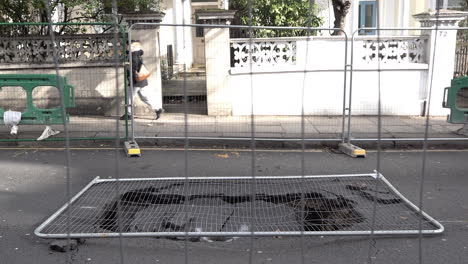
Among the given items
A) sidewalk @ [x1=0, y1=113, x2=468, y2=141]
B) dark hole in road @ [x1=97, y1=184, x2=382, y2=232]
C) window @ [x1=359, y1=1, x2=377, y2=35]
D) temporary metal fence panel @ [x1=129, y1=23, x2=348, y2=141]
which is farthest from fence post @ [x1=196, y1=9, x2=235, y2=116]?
window @ [x1=359, y1=1, x2=377, y2=35]

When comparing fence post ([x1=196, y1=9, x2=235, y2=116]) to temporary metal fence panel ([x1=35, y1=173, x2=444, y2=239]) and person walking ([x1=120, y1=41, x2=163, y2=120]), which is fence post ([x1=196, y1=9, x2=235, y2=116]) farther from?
temporary metal fence panel ([x1=35, y1=173, x2=444, y2=239])

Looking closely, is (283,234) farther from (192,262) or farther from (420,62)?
(420,62)

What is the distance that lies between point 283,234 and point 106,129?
589cm

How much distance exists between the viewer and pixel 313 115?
33.9ft

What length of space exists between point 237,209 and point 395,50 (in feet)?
24.1

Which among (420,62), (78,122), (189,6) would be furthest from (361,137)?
(189,6)

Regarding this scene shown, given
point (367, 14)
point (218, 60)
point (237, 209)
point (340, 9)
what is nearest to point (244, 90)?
point (218, 60)

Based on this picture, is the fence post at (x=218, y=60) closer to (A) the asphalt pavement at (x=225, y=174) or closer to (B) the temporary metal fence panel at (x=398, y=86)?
(A) the asphalt pavement at (x=225, y=174)

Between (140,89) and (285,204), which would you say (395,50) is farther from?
(285,204)

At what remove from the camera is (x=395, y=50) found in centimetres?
1117

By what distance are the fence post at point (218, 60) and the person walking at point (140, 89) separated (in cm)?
124

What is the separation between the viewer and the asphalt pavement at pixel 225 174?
171 inches

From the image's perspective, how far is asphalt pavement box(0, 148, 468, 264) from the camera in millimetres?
4355

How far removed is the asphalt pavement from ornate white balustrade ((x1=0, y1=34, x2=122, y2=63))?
9.81 feet
